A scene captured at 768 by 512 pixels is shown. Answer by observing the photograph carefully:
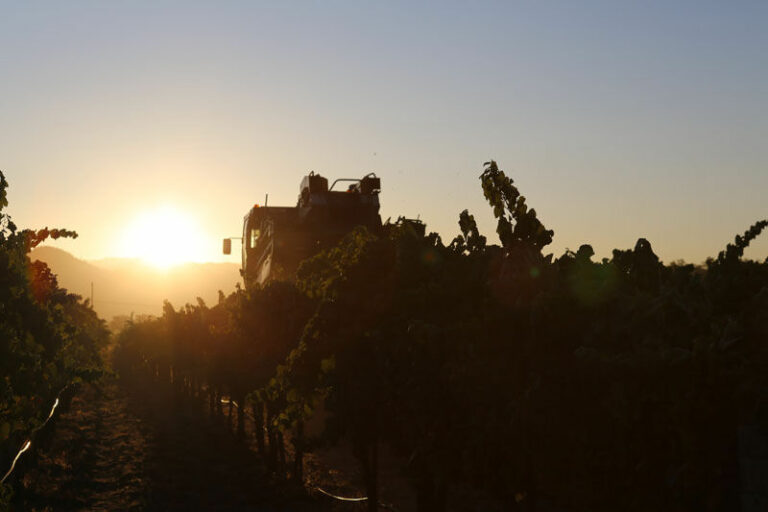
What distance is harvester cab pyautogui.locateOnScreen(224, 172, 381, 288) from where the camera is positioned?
1326 inches

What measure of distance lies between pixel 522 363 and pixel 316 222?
961 inches

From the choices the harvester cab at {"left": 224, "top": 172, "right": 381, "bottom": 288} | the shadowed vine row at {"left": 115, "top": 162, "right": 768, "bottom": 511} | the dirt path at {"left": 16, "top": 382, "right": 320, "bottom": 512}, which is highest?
the harvester cab at {"left": 224, "top": 172, "right": 381, "bottom": 288}

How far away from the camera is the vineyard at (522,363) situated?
8.05 metres

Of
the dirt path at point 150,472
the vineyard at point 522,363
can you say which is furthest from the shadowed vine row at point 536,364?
the dirt path at point 150,472

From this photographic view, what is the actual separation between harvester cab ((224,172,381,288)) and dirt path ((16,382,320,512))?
716cm

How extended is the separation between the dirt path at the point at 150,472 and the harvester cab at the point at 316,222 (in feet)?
23.5

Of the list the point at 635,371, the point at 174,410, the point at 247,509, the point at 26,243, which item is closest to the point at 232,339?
the point at 247,509

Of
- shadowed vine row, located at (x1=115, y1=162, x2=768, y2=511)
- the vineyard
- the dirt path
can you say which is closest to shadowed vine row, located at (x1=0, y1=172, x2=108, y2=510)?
the vineyard

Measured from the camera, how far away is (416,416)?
12.2m

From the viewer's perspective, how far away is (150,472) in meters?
26.5

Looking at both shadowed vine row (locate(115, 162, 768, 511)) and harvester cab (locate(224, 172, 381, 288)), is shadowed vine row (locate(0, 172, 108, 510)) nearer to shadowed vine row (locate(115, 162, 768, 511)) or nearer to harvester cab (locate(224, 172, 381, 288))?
shadowed vine row (locate(115, 162, 768, 511))

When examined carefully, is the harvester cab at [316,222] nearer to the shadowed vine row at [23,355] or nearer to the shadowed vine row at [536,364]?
the shadowed vine row at [23,355]

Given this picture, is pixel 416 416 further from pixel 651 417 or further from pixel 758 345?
pixel 758 345

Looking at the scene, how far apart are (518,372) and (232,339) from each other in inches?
771
